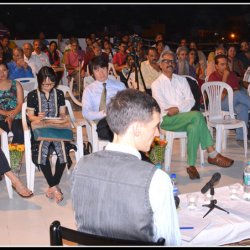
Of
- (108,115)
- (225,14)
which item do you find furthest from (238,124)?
(225,14)

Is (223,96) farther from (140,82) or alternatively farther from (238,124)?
(140,82)

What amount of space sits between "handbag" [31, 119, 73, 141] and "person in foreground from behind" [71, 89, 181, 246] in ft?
7.88

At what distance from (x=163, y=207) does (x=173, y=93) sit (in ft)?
11.3

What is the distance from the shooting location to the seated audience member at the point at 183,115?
4.72 m

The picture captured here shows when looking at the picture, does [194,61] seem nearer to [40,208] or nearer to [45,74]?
[45,74]

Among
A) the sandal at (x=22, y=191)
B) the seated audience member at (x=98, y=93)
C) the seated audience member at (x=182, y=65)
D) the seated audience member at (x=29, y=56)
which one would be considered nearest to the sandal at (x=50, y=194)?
the sandal at (x=22, y=191)

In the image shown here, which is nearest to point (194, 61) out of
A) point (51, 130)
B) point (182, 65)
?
point (182, 65)

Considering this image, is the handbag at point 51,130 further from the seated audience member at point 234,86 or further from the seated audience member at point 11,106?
the seated audience member at point 234,86

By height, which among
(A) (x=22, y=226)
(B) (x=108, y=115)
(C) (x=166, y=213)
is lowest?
(A) (x=22, y=226)

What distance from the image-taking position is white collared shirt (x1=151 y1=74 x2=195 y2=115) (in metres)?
4.98

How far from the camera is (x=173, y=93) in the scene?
5031 mm

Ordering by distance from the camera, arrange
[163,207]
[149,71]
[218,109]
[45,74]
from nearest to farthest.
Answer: [163,207] → [45,74] → [218,109] → [149,71]

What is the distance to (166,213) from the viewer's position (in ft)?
5.44

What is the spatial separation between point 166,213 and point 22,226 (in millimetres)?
2155
